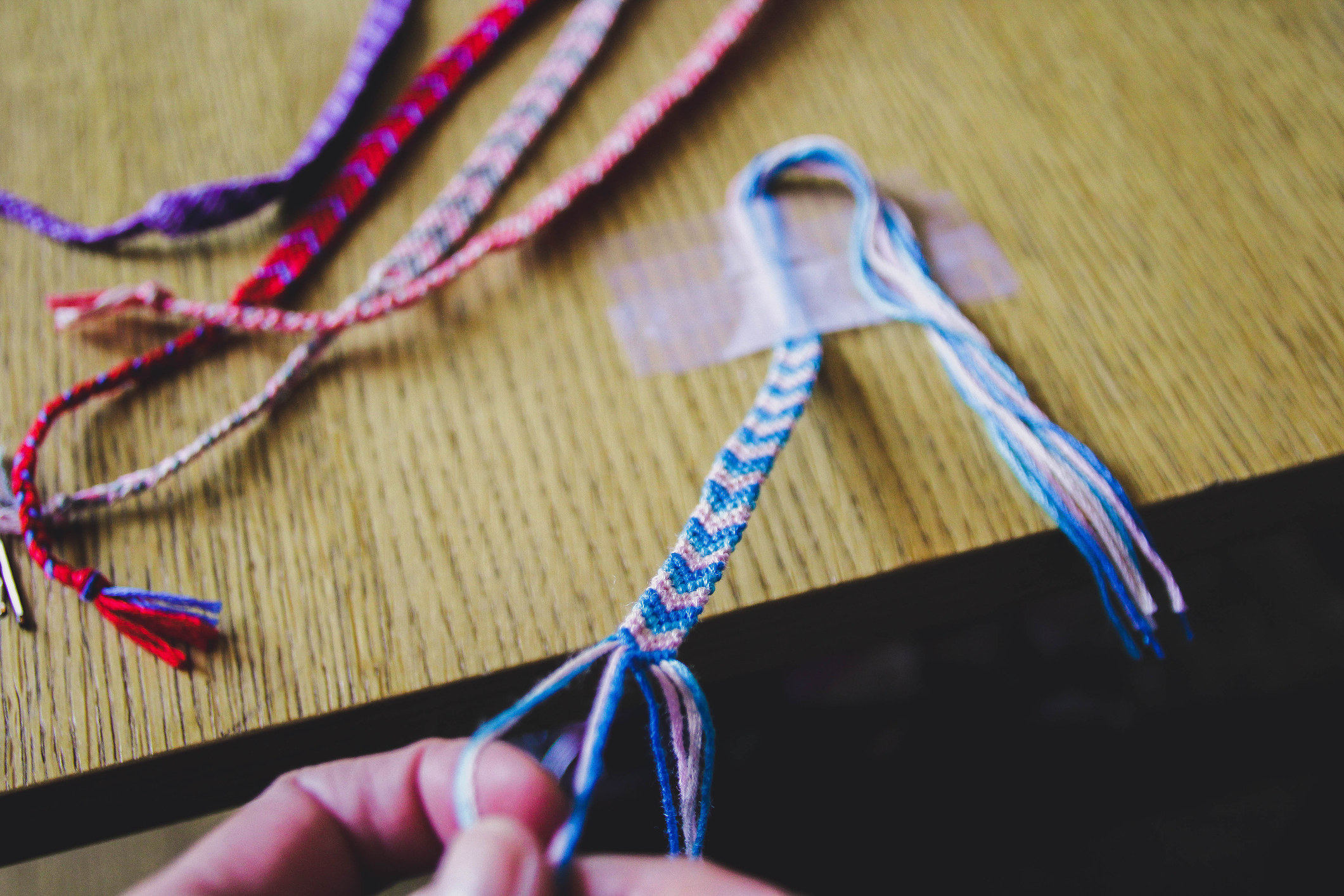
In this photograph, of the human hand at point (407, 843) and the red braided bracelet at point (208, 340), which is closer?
the human hand at point (407, 843)

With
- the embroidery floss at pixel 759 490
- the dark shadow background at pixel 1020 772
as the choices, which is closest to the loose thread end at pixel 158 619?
the embroidery floss at pixel 759 490

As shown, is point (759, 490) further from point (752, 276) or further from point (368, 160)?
point (368, 160)

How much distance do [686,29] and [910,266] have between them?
0.23m

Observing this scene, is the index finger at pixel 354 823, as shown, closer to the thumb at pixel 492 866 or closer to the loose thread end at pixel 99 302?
the thumb at pixel 492 866

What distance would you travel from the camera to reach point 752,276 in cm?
43

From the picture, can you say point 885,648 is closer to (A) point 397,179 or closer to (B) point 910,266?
(B) point 910,266

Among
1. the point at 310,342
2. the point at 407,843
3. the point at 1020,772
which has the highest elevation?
the point at 310,342

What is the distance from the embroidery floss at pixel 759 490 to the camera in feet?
0.94

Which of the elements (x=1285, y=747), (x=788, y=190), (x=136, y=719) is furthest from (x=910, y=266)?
(x=1285, y=747)

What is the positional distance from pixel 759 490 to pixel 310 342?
22 cm

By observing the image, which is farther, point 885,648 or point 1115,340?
point 885,648

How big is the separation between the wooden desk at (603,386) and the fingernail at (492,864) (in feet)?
0.40

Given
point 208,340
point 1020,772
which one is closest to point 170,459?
point 208,340

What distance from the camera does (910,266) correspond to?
42 cm
